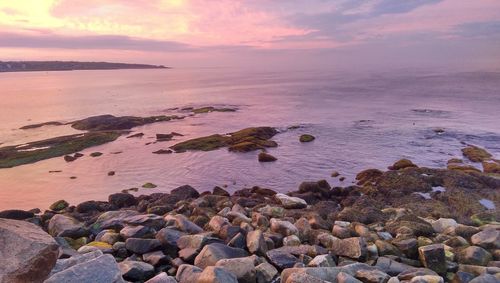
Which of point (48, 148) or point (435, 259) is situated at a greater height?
point (435, 259)

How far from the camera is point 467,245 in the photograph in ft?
35.0

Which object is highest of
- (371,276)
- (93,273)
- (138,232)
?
(93,273)

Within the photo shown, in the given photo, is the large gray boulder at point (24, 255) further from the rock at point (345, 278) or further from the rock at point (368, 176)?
the rock at point (368, 176)

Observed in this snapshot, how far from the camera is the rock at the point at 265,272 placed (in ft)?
25.6

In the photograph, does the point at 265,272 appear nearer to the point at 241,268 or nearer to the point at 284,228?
the point at 241,268

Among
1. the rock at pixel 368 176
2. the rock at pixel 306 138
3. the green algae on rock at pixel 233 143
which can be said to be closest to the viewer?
the rock at pixel 368 176

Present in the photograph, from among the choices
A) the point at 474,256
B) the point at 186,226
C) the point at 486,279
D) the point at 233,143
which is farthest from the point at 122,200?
the point at 233,143

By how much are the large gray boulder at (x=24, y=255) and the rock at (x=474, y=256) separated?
8.51m

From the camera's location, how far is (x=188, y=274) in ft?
24.4

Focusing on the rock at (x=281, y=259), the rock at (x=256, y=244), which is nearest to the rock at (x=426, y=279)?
the rock at (x=281, y=259)

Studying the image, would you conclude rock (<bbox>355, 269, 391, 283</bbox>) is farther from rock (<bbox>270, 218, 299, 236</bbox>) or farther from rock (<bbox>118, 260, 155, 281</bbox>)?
rock (<bbox>118, 260, 155, 281</bbox>)

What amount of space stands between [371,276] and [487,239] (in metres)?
4.71

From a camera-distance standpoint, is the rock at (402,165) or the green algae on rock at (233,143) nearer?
the rock at (402,165)

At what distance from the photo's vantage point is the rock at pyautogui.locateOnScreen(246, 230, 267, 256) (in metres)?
9.13
